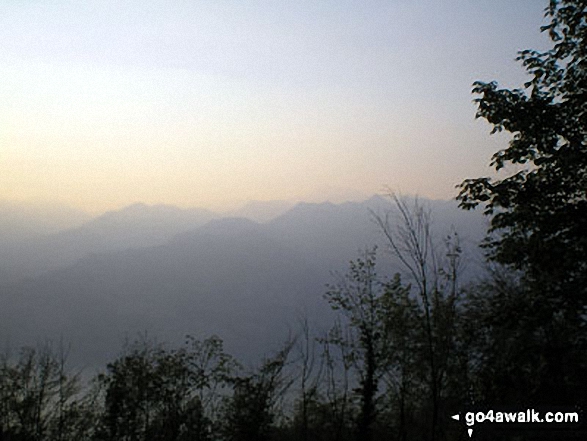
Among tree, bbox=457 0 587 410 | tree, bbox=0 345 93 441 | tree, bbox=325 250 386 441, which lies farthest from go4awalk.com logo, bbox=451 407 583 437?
tree, bbox=0 345 93 441

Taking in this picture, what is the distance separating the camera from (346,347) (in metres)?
24.4

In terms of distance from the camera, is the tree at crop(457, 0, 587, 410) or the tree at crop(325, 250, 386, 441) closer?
the tree at crop(457, 0, 587, 410)

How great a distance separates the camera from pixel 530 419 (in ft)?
34.1

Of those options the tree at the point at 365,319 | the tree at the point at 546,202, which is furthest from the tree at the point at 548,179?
the tree at the point at 365,319

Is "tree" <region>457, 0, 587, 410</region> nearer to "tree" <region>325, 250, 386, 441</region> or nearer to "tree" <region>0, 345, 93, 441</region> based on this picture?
"tree" <region>325, 250, 386, 441</region>

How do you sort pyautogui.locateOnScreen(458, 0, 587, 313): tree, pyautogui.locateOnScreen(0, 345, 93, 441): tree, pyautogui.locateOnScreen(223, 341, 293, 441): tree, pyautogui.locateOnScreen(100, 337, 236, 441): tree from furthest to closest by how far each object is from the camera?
pyautogui.locateOnScreen(100, 337, 236, 441): tree
pyautogui.locateOnScreen(223, 341, 293, 441): tree
pyautogui.locateOnScreen(0, 345, 93, 441): tree
pyautogui.locateOnScreen(458, 0, 587, 313): tree

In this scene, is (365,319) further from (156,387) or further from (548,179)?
(156,387)

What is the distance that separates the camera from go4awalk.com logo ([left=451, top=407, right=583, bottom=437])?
1034 centimetres

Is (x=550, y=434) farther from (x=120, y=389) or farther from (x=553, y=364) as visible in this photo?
(x=120, y=389)

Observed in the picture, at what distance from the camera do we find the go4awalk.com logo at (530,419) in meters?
10.3

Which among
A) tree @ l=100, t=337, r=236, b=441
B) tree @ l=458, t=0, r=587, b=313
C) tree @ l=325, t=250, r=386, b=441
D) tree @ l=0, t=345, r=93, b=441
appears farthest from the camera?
tree @ l=100, t=337, r=236, b=441

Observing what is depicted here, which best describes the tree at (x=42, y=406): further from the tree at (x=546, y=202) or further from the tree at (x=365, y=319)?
the tree at (x=546, y=202)

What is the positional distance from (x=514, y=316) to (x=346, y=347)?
1473 centimetres

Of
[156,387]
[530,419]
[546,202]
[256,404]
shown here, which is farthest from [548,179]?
[156,387]
